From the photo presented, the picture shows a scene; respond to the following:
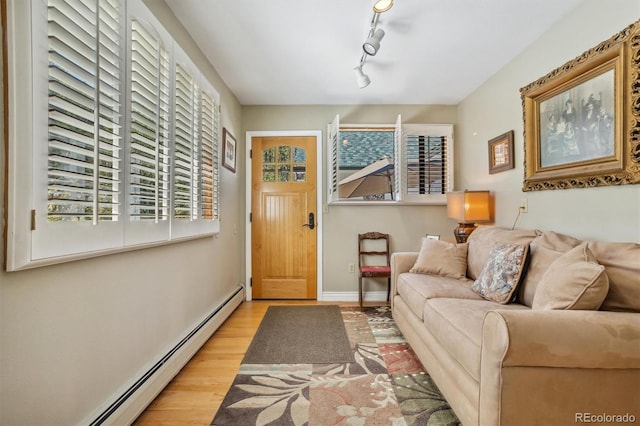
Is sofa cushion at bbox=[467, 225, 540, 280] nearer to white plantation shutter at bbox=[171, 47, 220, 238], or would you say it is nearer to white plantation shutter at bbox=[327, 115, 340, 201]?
white plantation shutter at bbox=[327, 115, 340, 201]

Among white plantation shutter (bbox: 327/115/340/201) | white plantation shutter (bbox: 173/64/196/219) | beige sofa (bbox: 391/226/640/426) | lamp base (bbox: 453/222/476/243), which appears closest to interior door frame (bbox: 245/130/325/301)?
white plantation shutter (bbox: 327/115/340/201)

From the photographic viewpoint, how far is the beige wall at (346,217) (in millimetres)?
3738

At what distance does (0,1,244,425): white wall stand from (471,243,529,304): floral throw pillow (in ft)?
7.14

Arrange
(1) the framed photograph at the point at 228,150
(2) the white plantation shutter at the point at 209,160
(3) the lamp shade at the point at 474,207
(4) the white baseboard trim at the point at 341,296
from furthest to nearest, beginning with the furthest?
(4) the white baseboard trim at the point at 341,296
(1) the framed photograph at the point at 228,150
(3) the lamp shade at the point at 474,207
(2) the white plantation shutter at the point at 209,160

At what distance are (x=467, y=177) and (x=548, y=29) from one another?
164 cm

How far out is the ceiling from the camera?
1979 mm

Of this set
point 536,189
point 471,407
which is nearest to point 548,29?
point 536,189

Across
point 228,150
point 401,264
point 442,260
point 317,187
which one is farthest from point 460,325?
point 228,150

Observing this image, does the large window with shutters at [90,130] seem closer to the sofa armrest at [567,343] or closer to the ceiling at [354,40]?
the ceiling at [354,40]

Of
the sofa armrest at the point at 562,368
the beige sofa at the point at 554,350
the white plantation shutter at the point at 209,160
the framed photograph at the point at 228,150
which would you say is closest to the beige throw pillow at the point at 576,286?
the beige sofa at the point at 554,350

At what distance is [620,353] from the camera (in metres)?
1.08

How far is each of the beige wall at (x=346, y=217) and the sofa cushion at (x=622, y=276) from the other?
2.26m

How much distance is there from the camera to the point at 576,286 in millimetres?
1299

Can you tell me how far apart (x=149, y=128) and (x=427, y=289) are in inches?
83.8
